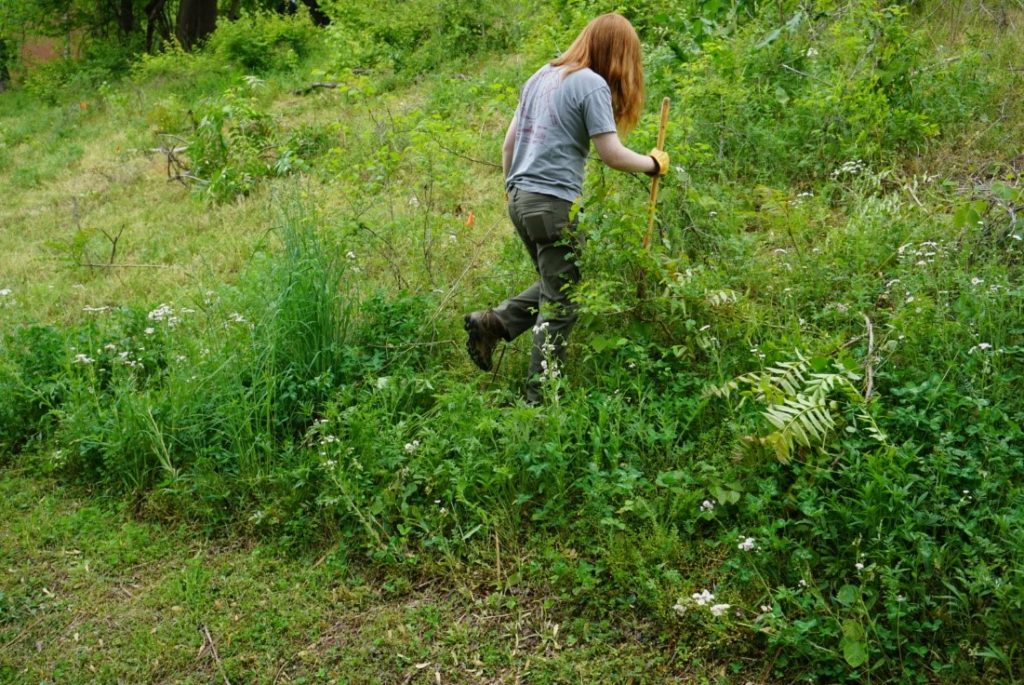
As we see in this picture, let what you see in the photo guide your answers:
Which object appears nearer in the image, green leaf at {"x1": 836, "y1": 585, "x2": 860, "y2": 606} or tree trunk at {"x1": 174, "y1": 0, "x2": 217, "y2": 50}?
green leaf at {"x1": 836, "y1": 585, "x2": 860, "y2": 606}

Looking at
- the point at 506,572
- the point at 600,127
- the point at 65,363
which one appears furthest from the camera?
the point at 65,363

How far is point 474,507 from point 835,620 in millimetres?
1774

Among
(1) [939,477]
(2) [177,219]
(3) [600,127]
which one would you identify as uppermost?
(3) [600,127]

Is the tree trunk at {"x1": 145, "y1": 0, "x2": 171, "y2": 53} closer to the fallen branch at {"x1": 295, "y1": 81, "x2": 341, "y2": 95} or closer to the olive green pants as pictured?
the fallen branch at {"x1": 295, "y1": 81, "x2": 341, "y2": 95}

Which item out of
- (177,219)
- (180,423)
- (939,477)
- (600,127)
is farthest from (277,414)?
(177,219)

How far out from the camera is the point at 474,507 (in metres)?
4.97

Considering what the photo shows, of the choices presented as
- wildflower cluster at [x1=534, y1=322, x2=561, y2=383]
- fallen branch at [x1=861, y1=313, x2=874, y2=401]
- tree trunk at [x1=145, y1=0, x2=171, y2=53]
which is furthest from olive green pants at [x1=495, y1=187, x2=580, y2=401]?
tree trunk at [x1=145, y1=0, x2=171, y2=53]

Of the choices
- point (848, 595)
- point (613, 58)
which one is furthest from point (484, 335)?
point (848, 595)

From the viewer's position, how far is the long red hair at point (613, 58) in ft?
17.5

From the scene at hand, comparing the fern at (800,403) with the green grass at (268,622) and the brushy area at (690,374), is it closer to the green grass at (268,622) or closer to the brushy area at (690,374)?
the brushy area at (690,374)

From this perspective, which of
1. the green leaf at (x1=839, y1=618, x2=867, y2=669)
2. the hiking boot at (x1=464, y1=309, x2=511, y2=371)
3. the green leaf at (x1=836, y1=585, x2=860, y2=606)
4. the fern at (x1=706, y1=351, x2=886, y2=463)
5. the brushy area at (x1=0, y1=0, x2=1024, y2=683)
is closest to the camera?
the green leaf at (x1=839, y1=618, x2=867, y2=669)

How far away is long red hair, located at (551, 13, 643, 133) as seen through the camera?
5.34m

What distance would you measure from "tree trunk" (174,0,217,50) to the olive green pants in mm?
15782

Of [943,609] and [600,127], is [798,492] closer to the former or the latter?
[943,609]
